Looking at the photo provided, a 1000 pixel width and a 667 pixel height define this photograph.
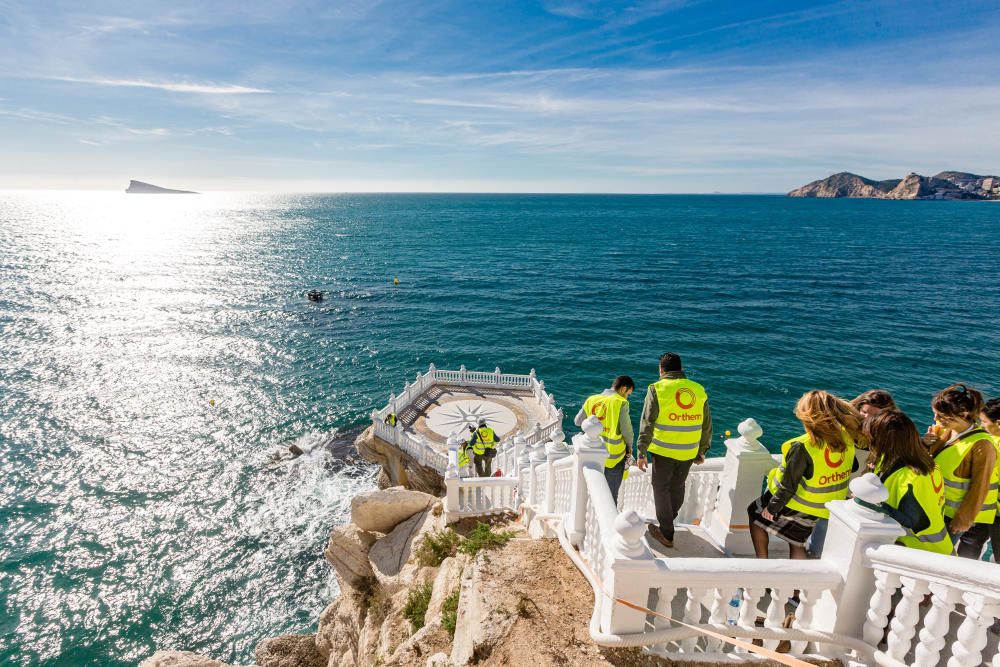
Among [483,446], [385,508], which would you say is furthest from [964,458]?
[385,508]

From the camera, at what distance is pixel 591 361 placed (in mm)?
31484

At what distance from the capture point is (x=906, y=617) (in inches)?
146

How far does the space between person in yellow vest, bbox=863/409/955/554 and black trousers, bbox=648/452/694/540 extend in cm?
214

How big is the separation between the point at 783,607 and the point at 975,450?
6.98ft

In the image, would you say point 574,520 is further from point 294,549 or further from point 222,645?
point 294,549

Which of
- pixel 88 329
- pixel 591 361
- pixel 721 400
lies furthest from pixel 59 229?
pixel 721 400

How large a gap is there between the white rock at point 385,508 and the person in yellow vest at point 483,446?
1667 millimetres

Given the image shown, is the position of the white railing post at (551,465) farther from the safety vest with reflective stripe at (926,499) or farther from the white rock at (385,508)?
the white rock at (385,508)

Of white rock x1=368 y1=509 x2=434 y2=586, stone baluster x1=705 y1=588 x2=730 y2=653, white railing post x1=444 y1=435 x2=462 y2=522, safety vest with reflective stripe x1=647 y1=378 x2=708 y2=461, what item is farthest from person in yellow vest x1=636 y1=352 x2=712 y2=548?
white rock x1=368 y1=509 x2=434 y2=586

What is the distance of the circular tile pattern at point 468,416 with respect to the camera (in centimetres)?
1872

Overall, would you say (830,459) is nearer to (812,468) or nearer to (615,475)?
(812,468)

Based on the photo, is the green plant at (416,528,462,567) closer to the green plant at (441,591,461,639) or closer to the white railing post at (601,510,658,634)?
the green plant at (441,591,461,639)

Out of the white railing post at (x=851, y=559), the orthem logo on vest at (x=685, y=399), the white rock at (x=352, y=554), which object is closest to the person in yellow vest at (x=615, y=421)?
the orthem logo on vest at (x=685, y=399)

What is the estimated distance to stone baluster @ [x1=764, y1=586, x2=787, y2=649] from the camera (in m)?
4.15
